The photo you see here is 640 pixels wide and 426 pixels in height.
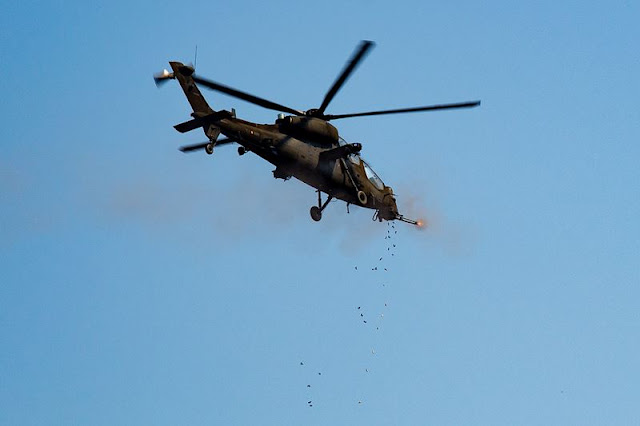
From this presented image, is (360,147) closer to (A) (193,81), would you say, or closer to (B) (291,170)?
(B) (291,170)

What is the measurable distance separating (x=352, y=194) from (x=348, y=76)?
8268 mm

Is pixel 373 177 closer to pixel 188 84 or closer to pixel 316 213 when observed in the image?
pixel 316 213

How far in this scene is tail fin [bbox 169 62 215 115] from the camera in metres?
39.8

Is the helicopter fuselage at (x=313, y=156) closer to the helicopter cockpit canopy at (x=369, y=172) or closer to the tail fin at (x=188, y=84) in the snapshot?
the helicopter cockpit canopy at (x=369, y=172)

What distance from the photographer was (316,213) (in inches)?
1770

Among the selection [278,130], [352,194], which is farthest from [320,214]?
[278,130]

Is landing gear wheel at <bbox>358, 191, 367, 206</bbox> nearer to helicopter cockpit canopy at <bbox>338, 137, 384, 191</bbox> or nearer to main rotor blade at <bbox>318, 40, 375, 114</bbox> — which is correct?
helicopter cockpit canopy at <bbox>338, 137, 384, 191</bbox>

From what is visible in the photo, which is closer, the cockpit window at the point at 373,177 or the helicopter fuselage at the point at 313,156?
the helicopter fuselage at the point at 313,156

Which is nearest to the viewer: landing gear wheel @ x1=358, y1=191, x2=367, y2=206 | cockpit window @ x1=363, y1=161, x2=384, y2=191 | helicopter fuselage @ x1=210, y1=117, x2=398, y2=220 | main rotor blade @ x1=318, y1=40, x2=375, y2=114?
main rotor blade @ x1=318, y1=40, x2=375, y2=114

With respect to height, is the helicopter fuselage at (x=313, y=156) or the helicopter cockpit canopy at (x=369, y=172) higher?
the helicopter cockpit canopy at (x=369, y=172)

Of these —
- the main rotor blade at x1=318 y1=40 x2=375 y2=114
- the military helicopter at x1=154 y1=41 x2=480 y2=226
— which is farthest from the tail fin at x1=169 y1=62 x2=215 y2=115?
the main rotor blade at x1=318 y1=40 x2=375 y2=114

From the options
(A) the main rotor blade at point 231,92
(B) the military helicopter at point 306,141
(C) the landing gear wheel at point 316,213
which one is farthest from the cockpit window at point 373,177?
(A) the main rotor blade at point 231,92

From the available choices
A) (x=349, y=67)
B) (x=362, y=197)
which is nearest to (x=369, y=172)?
(x=362, y=197)

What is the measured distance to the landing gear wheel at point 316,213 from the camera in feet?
147
